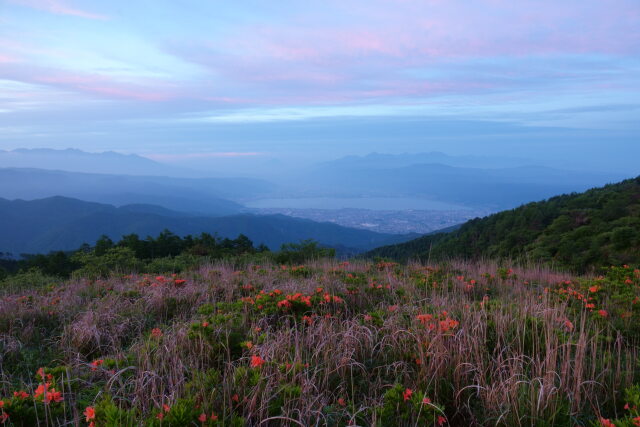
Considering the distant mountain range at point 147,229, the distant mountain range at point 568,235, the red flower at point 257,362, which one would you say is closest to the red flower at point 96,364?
the red flower at point 257,362

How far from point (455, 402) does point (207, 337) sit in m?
2.24

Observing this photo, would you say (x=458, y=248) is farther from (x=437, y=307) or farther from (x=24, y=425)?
(x=24, y=425)

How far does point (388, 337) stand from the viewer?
3.64m

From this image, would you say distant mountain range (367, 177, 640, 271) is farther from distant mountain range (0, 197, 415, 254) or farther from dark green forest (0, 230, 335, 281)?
distant mountain range (0, 197, 415, 254)

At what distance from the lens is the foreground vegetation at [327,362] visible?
2447 millimetres

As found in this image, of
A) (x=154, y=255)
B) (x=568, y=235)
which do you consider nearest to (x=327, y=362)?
(x=154, y=255)

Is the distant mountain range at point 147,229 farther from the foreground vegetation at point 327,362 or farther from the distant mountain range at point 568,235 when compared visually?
the foreground vegetation at point 327,362

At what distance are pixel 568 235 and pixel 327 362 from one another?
1794cm

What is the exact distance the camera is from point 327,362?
3146 millimetres

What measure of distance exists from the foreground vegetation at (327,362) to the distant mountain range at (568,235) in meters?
4.40

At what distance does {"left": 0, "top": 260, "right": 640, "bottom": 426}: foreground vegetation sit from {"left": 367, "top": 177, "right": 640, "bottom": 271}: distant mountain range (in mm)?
4396

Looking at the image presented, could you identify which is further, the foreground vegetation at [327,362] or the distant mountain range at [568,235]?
the distant mountain range at [568,235]

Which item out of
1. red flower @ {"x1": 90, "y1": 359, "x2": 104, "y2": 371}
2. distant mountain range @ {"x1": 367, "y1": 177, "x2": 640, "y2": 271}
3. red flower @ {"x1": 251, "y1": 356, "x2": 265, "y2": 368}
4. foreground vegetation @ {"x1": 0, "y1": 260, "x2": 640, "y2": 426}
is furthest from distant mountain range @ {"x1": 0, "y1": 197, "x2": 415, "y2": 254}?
red flower @ {"x1": 251, "y1": 356, "x2": 265, "y2": 368}

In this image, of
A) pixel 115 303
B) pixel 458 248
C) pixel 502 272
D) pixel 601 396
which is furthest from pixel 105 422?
pixel 458 248
